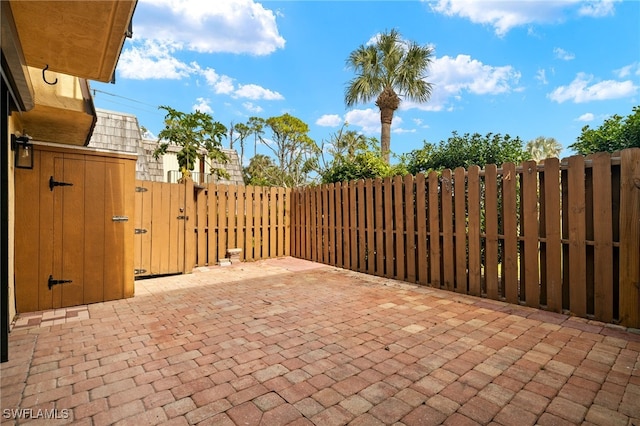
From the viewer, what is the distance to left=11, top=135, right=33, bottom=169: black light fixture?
320 cm

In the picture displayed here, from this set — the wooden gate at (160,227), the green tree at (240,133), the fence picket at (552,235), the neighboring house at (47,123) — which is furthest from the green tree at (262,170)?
the fence picket at (552,235)

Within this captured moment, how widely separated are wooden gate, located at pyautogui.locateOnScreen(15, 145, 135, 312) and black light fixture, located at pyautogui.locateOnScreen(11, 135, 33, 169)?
96mm

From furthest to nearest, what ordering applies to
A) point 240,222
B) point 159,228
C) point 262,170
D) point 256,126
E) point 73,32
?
point 262,170
point 256,126
point 240,222
point 159,228
point 73,32

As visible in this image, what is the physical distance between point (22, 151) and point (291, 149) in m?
18.8

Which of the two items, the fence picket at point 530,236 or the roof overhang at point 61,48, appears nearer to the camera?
the roof overhang at point 61,48

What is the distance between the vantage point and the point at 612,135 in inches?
175

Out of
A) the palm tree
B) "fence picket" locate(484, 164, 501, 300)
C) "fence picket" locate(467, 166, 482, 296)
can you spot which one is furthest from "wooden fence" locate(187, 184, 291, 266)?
the palm tree

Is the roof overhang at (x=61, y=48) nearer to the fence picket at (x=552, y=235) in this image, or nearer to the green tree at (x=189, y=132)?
the fence picket at (x=552, y=235)

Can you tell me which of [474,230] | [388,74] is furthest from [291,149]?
[474,230]

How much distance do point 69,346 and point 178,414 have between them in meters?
1.74

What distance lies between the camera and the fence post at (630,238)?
2.91 metres

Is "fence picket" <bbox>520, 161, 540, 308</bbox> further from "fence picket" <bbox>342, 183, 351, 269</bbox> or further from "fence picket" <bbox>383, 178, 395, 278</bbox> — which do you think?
"fence picket" <bbox>342, 183, 351, 269</bbox>

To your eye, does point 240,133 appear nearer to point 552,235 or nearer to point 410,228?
point 410,228

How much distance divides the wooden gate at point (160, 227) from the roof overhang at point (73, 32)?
257cm
